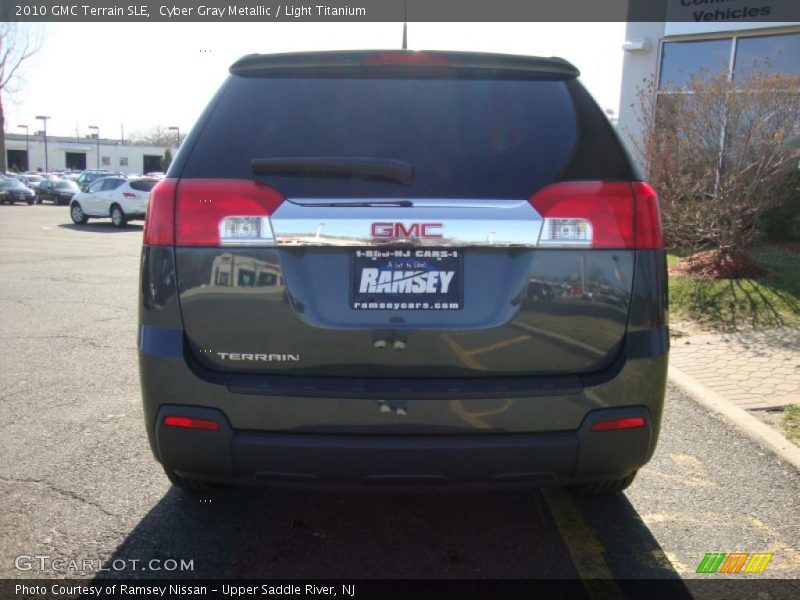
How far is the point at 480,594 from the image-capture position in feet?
8.16

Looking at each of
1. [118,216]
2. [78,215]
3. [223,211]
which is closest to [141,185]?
[118,216]

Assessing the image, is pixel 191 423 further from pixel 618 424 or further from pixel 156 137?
pixel 156 137

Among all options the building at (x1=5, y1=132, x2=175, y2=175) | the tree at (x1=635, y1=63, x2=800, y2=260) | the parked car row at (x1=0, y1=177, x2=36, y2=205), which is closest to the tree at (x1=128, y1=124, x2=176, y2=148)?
the building at (x1=5, y1=132, x2=175, y2=175)

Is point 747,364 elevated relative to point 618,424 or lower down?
lower down

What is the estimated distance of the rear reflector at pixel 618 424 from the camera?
7.45ft

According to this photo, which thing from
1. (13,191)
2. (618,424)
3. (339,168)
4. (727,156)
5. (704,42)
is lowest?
(13,191)

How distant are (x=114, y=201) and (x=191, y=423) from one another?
21417mm

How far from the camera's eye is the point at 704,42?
516 inches

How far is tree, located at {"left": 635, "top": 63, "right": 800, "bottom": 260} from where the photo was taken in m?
7.86

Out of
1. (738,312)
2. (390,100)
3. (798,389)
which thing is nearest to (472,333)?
(390,100)

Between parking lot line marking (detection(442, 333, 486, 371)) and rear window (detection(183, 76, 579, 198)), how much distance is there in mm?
498

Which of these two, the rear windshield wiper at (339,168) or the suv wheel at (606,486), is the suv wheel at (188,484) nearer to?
the rear windshield wiper at (339,168)

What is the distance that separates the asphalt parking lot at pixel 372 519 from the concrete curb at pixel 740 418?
77 millimetres

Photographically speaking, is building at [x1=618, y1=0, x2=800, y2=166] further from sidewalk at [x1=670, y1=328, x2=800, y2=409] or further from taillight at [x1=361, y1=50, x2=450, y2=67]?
taillight at [x1=361, y1=50, x2=450, y2=67]
